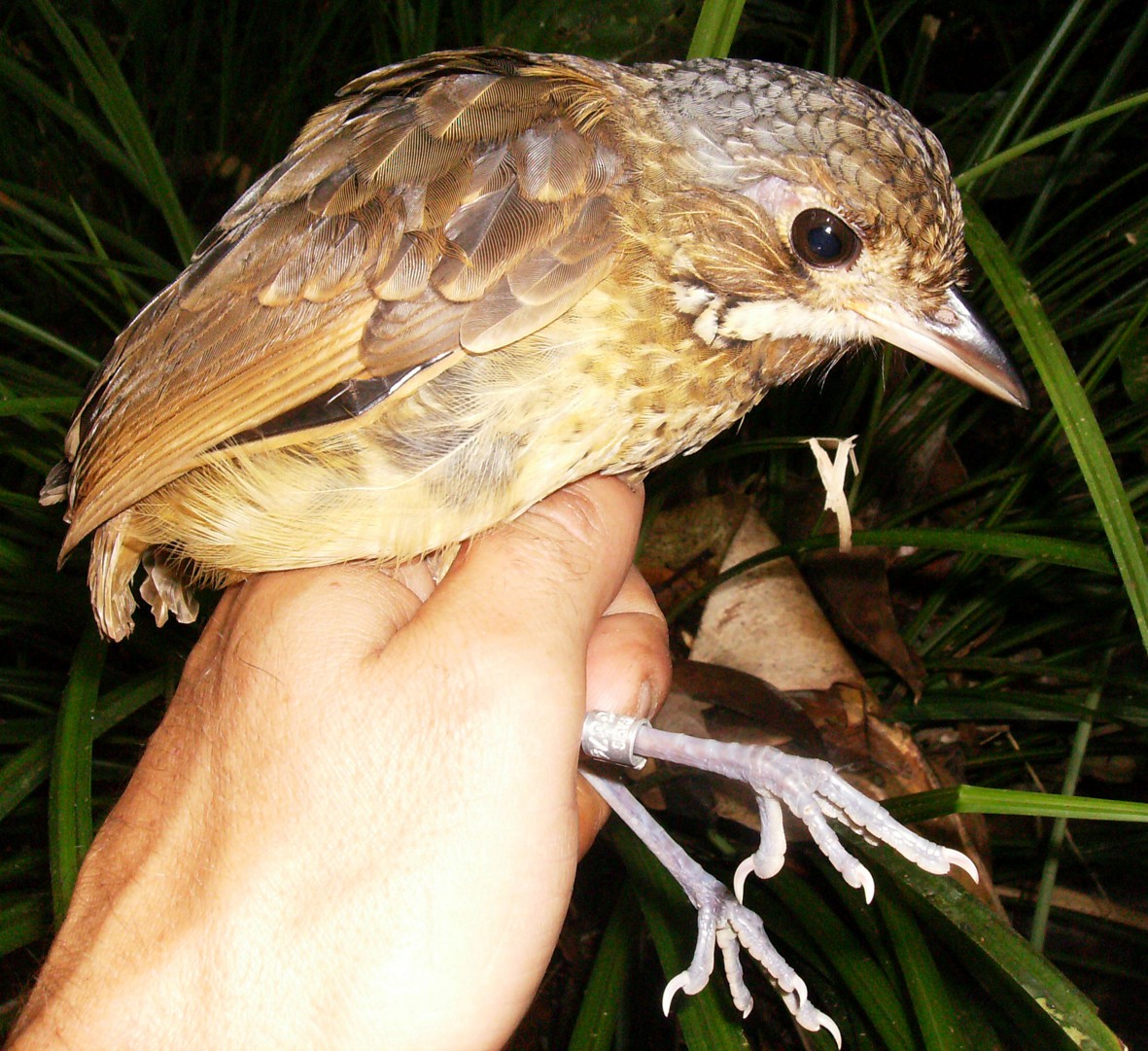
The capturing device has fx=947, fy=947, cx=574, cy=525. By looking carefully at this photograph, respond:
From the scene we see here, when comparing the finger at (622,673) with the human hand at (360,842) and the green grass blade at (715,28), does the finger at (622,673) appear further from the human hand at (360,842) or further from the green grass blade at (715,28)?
the green grass blade at (715,28)

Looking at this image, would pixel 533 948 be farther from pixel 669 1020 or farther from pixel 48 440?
pixel 48 440

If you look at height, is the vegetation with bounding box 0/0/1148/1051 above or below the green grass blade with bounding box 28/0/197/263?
below

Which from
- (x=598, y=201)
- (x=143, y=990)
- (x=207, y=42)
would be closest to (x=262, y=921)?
(x=143, y=990)

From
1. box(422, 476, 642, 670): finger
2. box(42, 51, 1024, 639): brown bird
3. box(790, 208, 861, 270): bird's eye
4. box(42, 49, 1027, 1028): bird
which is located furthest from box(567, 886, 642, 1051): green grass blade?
box(790, 208, 861, 270): bird's eye

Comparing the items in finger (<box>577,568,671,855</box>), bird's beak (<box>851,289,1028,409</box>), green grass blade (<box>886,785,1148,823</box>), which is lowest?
finger (<box>577,568,671,855</box>)

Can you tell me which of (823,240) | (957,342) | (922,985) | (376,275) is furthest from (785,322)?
(922,985)

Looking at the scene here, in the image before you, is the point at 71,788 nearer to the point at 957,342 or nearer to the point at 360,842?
the point at 360,842

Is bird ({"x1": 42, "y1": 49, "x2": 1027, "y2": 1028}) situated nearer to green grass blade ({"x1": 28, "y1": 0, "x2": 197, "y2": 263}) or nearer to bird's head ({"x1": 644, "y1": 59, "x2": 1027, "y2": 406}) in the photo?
bird's head ({"x1": 644, "y1": 59, "x2": 1027, "y2": 406})
